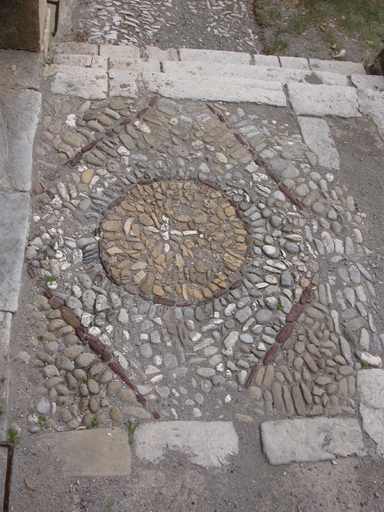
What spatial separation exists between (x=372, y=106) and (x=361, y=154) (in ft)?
2.44

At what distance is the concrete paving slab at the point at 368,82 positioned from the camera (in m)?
4.68

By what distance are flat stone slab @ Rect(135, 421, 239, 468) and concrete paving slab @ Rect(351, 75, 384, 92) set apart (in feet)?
12.1

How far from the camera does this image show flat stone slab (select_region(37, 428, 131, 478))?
2199mm

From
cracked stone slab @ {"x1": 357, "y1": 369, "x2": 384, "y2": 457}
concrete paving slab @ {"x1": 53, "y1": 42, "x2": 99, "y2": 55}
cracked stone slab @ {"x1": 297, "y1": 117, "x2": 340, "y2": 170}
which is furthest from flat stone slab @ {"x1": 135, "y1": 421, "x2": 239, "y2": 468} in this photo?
concrete paving slab @ {"x1": 53, "y1": 42, "x2": 99, "y2": 55}

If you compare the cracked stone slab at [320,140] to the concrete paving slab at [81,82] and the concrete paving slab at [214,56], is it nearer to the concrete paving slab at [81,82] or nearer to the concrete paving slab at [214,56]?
the concrete paving slab at [214,56]

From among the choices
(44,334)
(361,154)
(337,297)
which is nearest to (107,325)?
(44,334)

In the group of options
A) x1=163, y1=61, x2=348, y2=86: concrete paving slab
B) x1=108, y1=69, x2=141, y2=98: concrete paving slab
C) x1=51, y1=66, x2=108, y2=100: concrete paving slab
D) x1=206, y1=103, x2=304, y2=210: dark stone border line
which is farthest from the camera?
x1=163, y1=61, x2=348, y2=86: concrete paving slab

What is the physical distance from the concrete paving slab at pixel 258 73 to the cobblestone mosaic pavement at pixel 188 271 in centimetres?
73

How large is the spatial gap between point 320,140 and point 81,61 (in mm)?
2190

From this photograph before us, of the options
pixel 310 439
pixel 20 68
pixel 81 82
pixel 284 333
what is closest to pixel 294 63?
pixel 81 82

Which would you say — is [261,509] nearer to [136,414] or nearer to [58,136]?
[136,414]

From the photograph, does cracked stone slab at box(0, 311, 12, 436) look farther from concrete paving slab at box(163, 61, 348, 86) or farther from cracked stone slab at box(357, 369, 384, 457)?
concrete paving slab at box(163, 61, 348, 86)

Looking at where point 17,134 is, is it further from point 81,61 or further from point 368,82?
point 368,82

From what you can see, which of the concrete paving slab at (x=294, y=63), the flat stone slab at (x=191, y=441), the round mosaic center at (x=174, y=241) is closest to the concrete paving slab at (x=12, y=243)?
the round mosaic center at (x=174, y=241)
